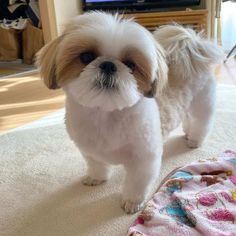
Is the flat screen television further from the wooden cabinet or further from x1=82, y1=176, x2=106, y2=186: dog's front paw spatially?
x1=82, y1=176, x2=106, y2=186: dog's front paw

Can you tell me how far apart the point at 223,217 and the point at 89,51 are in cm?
55

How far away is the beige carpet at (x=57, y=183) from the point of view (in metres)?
1.10

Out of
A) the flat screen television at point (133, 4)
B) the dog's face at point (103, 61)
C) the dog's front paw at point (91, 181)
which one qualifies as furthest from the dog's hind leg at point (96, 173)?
the flat screen television at point (133, 4)

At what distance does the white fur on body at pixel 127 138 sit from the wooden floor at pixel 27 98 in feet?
2.73

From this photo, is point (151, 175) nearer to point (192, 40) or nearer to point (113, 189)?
point (113, 189)

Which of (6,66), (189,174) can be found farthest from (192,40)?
(6,66)

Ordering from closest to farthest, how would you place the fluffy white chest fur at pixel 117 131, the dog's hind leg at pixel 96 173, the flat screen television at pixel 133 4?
the fluffy white chest fur at pixel 117 131 → the dog's hind leg at pixel 96 173 → the flat screen television at pixel 133 4

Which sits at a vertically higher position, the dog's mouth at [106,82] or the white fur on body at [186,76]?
the dog's mouth at [106,82]

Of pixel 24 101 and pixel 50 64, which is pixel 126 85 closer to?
pixel 50 64

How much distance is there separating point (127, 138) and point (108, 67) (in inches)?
9.8

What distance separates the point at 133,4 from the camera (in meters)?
3.12

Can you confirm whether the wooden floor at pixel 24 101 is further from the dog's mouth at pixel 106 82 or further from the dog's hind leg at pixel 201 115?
the dog's mouth at pixel 106 82

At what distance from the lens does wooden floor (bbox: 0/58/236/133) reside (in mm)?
1935

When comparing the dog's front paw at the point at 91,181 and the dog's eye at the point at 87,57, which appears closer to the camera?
the dog's eye at the point at 87,57
